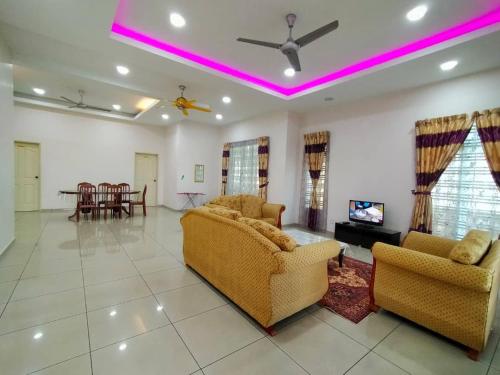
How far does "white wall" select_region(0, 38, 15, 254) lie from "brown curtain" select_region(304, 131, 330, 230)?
544 centimetres

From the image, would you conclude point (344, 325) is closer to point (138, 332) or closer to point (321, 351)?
point (321, 351)

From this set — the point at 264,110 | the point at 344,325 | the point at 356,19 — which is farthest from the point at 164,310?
the point at 264,110

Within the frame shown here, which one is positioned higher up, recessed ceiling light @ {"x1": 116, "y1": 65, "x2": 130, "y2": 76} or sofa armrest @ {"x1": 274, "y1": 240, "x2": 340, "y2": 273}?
recessed ceiling light @ {"x1": 116, "y1": 65, "x2": 130, "y2": 76}

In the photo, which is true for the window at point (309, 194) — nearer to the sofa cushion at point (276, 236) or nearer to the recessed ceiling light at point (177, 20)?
the sofa cushion at point (276, 236)

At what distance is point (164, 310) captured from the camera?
2195 mm

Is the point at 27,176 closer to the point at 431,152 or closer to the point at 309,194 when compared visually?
the point at 309,194

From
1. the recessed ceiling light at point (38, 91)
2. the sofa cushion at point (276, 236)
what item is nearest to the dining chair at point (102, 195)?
the recessed ceiling light at point (38, 91)

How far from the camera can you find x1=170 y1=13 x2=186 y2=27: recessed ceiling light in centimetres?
274

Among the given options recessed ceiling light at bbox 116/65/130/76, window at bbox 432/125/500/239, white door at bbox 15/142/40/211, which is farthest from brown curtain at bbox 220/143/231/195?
window at bbox 432/125/500/239

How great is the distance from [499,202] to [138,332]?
477cm

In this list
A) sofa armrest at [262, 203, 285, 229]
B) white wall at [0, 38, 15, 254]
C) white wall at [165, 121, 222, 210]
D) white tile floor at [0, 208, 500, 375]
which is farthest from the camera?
white wall at [165, 121, 222, 210]

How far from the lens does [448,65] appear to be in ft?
10.8

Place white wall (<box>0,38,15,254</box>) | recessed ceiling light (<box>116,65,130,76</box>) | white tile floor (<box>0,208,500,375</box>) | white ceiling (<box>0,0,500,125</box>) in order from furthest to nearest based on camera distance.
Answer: recessed ceiling light (<box>116,65,130,76</box>), white wall (<box>0,38,15,254</box>), white ceiling (<box>0,0,500,125</box>), white tile floor (<box>0,208,500,375</box>)

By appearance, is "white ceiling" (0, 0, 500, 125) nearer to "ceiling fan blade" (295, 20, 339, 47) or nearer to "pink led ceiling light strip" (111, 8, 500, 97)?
"pink led ceiling light strip" (111, 8, 500, 97)
